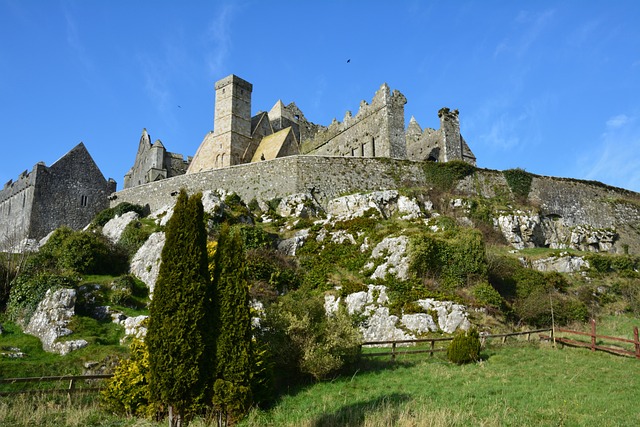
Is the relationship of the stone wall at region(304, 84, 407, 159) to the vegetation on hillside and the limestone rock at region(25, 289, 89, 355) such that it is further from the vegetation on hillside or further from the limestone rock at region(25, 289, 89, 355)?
the limestone rock at region(25, 289, 89, 355)

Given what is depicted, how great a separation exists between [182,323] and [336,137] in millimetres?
34033

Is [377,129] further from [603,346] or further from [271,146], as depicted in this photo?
[603,346]

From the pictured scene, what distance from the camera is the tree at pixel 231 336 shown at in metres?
12.8

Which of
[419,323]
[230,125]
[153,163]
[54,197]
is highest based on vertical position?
[230,125]

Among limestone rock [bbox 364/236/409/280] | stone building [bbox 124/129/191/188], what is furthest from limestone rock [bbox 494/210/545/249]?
stone building [bbox 124/129/191/188]

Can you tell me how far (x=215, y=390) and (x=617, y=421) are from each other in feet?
29.8

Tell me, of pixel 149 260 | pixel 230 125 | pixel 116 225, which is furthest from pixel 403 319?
pixel 230 125

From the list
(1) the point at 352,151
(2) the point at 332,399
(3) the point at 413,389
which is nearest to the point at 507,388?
(3) the point at 413,389

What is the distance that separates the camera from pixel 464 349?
1852 cm

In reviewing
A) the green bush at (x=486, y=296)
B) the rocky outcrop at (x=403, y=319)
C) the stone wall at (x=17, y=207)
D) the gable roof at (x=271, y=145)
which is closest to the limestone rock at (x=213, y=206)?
the rocky outcrop at (x=403, y=319)

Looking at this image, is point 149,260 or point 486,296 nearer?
point 486,296

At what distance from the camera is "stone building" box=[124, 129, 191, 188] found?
4947cm

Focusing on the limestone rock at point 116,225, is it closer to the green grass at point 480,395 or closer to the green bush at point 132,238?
the green bush at point 132,238

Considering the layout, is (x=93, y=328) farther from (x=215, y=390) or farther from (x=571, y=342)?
(x=571, y=342)
